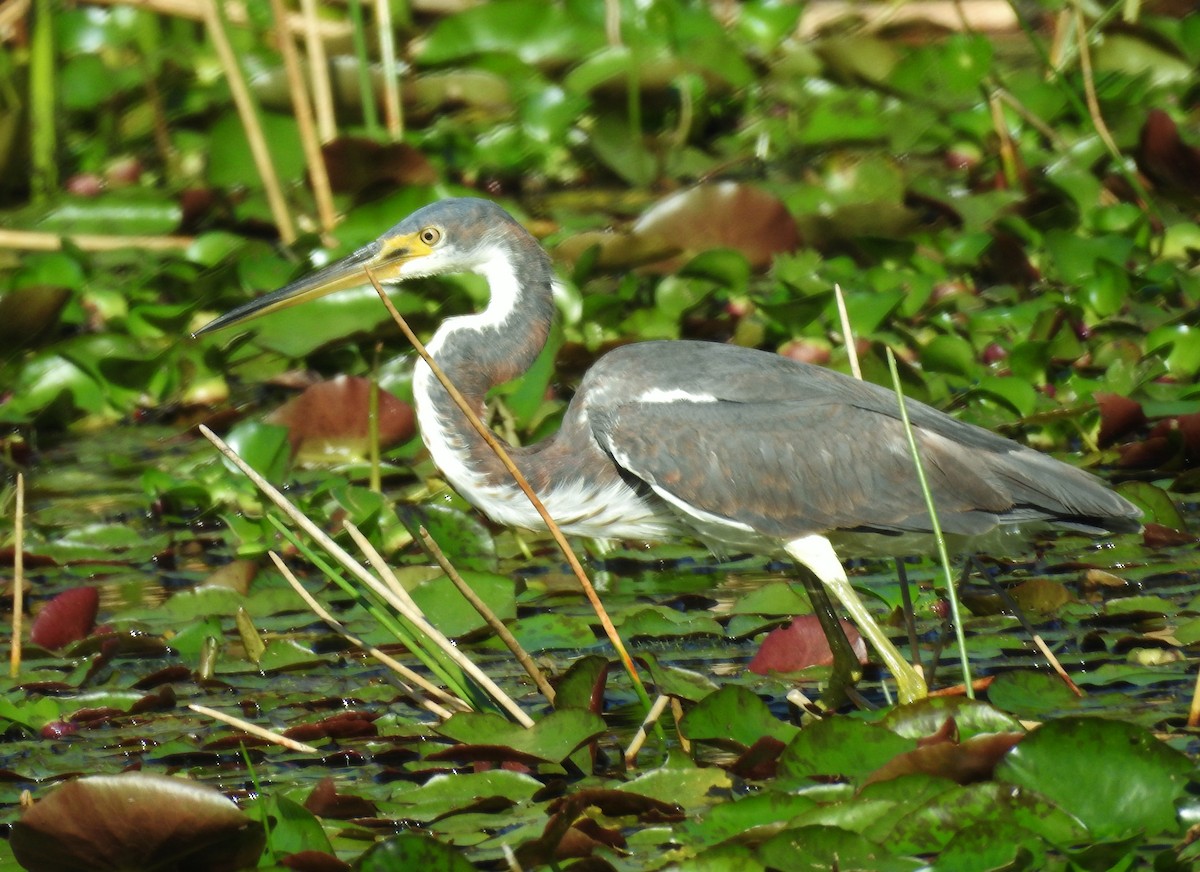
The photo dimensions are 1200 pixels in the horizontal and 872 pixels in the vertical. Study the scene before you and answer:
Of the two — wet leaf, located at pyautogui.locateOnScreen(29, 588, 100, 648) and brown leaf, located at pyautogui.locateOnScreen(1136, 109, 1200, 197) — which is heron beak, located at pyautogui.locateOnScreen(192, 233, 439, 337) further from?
brown leaf, located at pyautogui.locateOnScreen(1136, 109, 1200, 197)

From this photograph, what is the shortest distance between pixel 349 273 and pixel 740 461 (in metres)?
1.25

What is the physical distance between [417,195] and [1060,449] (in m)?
2.79

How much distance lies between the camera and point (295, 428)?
5.67 meters

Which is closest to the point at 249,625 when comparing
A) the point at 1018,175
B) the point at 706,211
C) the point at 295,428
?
the point at 295,428

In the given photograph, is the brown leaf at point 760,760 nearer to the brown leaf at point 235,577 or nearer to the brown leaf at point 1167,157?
the brown leaf at point 235,577

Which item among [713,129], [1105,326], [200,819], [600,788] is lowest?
[713,129]

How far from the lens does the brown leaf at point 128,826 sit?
111 inches

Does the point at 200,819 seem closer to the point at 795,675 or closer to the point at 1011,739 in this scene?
the point at 1011,739

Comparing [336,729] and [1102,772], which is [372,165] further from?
[1102,772]

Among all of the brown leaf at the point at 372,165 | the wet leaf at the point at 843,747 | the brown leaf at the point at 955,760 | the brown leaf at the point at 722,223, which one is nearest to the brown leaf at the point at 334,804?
the wet leaf at the point at 843,747

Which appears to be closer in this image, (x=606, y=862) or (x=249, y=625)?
(x=606, y=862)

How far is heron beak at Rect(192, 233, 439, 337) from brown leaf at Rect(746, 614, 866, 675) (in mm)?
1411

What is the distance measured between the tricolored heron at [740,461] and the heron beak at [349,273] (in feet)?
1.02

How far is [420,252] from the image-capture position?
15.1ft
